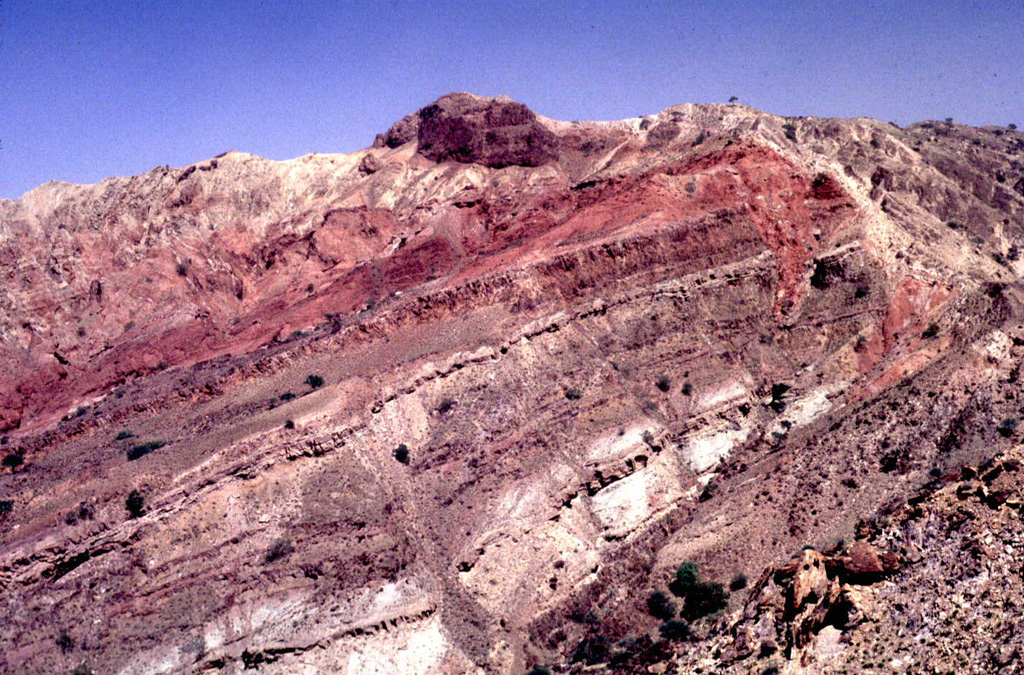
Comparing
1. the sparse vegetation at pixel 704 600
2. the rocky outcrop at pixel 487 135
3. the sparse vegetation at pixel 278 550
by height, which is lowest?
the sparse vegetation at pixel 704 600

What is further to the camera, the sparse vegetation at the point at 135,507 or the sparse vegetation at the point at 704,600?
the sparse vegetation at the point at 135,507

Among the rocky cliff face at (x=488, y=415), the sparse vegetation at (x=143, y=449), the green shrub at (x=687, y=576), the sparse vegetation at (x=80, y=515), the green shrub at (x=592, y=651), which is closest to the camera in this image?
the green shrub at (x=592, y=651)

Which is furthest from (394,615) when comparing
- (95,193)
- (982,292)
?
(95,193)

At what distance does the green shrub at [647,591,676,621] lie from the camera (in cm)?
3044

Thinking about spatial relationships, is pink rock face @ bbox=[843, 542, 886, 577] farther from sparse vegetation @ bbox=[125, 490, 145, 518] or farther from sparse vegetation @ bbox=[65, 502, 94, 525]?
sparse vegetation @ bbox=[65, 502, 94, 525]

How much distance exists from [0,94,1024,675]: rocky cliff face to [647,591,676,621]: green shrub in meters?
0.59

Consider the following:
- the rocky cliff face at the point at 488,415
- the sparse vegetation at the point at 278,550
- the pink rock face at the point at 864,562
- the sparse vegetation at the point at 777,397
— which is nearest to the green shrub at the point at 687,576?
the rocky cliff face at the point at 488,415

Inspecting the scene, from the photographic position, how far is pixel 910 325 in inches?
1742

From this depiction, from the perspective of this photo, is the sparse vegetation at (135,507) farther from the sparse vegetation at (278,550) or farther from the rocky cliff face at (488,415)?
the sparse vegetation at (278,550)

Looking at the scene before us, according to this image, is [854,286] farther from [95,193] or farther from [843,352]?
[95,193]

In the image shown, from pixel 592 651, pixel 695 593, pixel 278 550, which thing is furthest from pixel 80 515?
pixel 695 593

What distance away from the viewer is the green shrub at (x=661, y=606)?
30.4 metres

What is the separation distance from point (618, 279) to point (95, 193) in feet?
155

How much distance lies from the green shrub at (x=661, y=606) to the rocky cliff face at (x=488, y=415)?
1.92 ft
